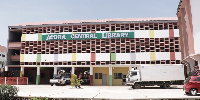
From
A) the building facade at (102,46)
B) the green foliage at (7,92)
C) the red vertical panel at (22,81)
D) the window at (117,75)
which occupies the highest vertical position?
the building facade at (102,46)

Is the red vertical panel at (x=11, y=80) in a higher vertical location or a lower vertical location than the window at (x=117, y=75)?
lower

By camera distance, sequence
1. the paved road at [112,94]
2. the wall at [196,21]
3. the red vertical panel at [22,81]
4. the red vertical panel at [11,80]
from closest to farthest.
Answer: the paved road at [112,94], the wall at [196,21], the red vertical panel at [11,80], the red vertical panel at [22,81]

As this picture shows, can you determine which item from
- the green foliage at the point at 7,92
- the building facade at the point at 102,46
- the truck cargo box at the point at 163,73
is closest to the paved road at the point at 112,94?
the green foliage at the point at 7,92

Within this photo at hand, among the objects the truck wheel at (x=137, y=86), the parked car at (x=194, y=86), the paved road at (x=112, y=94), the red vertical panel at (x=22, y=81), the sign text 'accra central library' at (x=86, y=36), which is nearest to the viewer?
the paved road at (x=112, y=94)

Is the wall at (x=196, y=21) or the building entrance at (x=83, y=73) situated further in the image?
the building entrance at (x=83, y=73)

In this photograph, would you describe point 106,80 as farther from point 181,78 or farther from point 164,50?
point 181,78

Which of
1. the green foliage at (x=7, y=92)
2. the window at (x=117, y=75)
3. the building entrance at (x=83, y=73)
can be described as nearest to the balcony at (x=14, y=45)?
the building entrance at (x=83, y=73)

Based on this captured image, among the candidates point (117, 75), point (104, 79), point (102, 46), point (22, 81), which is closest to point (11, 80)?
point (22, 81)

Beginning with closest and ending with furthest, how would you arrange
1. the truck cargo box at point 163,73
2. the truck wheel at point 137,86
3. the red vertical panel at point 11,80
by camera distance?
the truck cargo box at point 163,73 < the truck wheel at point 137,86 < the red vertical panel at point 11,80

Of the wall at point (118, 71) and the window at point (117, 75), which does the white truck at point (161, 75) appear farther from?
the window at point (117, 75)

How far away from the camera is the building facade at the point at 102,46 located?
3884 cm

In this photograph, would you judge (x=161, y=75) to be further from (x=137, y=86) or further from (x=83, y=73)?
(x=83, y=73)

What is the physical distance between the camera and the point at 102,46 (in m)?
40.2

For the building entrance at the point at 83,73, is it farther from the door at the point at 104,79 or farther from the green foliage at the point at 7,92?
the green foliage at the point at 7,92
